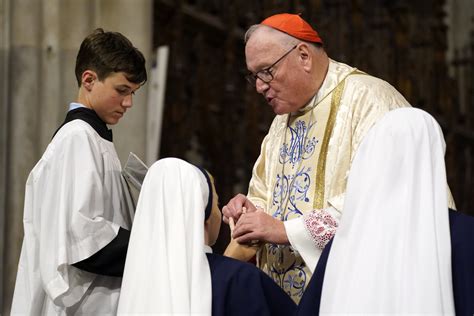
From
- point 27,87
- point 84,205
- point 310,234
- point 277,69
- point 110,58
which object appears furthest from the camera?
point 27,87

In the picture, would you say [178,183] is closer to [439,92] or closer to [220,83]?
[220,83]

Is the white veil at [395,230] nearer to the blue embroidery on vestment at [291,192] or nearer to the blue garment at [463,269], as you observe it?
the blue garment at [463,269]

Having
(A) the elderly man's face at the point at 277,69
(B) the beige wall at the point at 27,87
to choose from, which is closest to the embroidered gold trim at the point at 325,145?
(A) the elderly man's face at the point at 277,69

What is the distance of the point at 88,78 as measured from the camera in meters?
4.35

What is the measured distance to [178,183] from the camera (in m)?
3.61

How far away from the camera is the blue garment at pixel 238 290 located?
3.57m

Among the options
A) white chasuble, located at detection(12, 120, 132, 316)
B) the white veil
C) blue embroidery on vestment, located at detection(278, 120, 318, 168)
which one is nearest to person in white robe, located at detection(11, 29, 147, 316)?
white chasuble, located at detection(12, 120, 132, 316)

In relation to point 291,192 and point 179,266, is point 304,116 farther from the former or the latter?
point 179,266

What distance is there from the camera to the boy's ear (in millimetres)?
4344

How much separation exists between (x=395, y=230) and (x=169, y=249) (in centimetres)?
84

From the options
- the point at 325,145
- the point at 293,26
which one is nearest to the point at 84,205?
the point at 325,145

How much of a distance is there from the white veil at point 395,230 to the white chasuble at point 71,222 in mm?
1225

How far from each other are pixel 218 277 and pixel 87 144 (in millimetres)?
894

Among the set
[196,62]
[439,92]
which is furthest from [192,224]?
[439,92]
